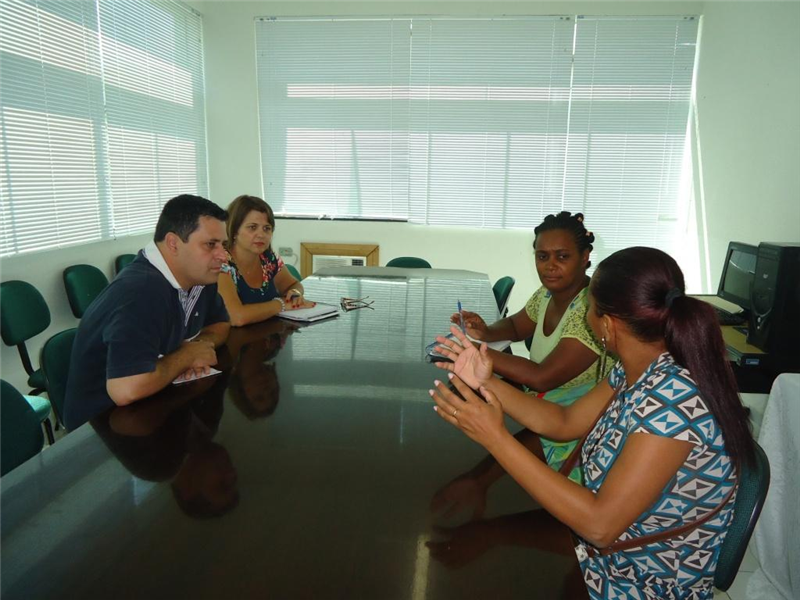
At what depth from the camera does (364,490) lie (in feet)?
3.38

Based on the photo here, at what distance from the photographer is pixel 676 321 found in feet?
3.46

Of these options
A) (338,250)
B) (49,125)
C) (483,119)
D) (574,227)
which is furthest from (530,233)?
(49,125)

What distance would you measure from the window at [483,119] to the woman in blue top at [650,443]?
14.0 ft

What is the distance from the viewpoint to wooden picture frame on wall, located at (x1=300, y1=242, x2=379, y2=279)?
17.7 ft

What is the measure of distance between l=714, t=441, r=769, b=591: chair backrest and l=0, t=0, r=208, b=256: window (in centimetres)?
363

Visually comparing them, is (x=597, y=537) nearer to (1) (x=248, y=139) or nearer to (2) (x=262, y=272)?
(2) (x=262, y=272)

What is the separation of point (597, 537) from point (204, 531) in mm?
693

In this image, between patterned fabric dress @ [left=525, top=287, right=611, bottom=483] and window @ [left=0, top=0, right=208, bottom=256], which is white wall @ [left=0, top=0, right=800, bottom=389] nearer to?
window @ [left=0, top=0, right=208, bottom=256]

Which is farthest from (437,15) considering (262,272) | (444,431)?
(444,431)

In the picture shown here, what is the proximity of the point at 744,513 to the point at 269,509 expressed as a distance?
0.91 m

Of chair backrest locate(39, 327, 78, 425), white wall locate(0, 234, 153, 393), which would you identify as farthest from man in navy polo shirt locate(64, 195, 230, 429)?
white wall locate(0, 234, 153, 393)

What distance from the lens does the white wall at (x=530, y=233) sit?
130 inches

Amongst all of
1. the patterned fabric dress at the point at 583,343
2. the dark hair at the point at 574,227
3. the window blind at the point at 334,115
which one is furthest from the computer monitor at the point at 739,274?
the window blind at the point at 334,115

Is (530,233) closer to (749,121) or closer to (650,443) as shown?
(749,121)
